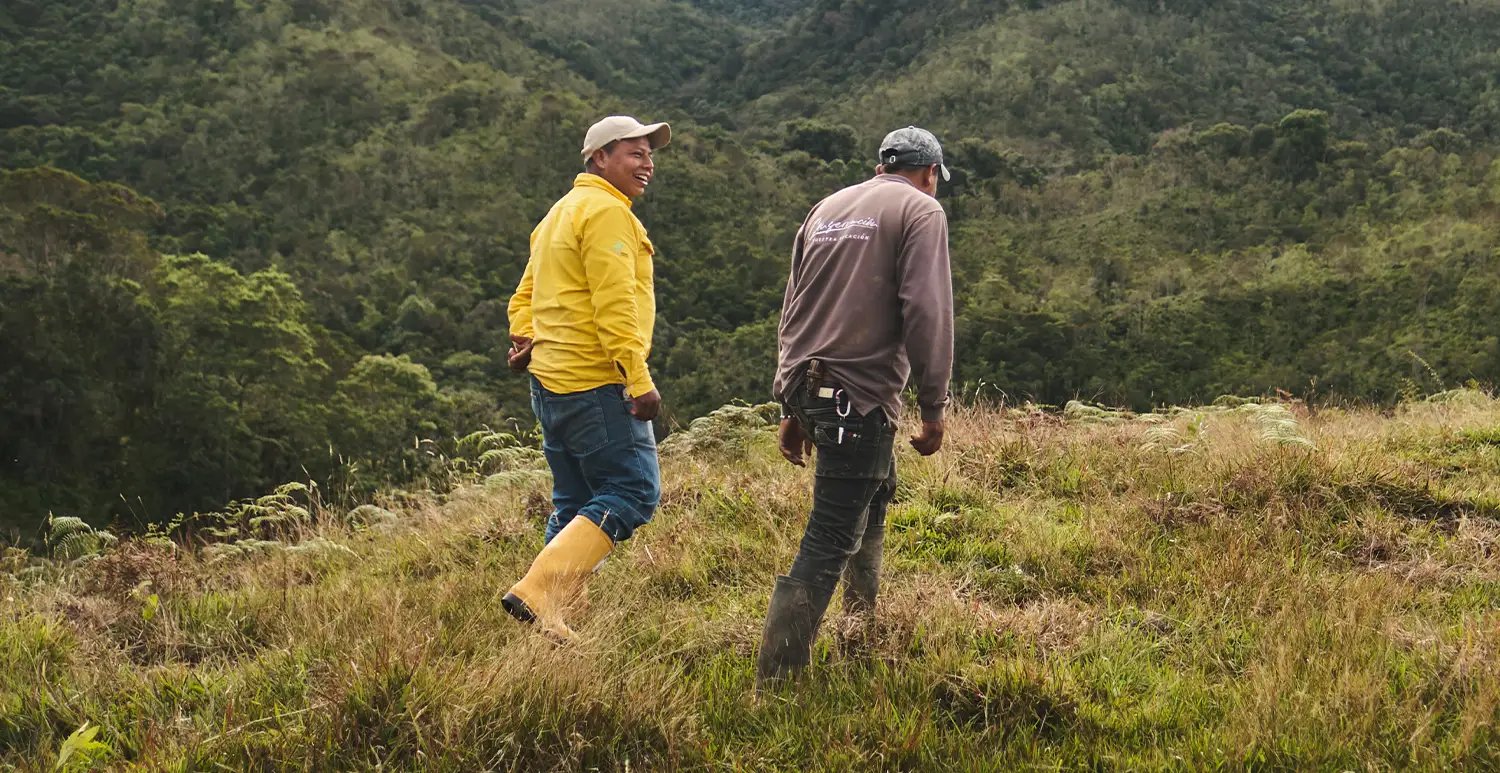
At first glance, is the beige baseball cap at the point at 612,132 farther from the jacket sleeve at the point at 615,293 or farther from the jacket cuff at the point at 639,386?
the jacket cuff at the point at 639,386

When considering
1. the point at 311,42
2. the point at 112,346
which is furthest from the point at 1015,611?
the point at 311,42

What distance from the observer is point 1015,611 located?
341 cm

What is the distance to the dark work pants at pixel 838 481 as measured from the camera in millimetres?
2928

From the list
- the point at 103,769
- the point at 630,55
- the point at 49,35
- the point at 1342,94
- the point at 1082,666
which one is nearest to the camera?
the point at 103,769

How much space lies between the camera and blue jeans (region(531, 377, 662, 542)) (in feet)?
11.1

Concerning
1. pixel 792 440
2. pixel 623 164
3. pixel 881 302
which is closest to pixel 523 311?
pixel 623 164

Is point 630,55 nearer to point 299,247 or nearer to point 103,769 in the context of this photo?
point 299,247

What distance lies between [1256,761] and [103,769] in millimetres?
2742

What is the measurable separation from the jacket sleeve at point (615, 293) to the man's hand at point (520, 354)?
50cm

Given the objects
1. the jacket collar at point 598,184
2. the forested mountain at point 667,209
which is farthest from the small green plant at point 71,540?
the forested mountain at point 667,209

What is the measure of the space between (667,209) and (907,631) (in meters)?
54.2

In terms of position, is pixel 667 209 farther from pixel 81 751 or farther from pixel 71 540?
pixel 81 751

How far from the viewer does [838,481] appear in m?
2.96

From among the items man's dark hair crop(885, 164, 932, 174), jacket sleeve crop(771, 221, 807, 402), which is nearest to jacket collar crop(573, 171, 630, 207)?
jacket sleeve crop(771, 221, 807, 402)
